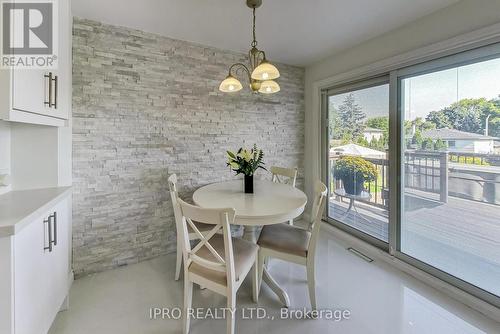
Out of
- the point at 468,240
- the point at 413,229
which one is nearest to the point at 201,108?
the point at 413,229

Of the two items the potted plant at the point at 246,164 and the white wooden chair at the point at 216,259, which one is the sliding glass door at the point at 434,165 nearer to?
the potted plant at the point at 246,164

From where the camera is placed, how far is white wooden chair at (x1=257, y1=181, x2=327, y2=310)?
169cm

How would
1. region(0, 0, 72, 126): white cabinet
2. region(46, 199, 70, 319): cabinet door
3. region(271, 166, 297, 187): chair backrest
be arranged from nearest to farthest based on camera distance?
region(0, 0, 72, 126): white cabinet < region(46, 199, 70, 319): cabinet door < region(271, 166, 297, 187): chair backrest

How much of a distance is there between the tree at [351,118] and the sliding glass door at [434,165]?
0.01 meters

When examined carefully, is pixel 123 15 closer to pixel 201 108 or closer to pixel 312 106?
pixel 201 108

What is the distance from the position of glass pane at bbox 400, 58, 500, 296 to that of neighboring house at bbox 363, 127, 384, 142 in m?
0.32

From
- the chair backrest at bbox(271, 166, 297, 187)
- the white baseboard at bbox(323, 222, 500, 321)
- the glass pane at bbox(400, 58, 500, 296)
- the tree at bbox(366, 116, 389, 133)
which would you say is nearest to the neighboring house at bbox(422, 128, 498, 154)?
the glass pane at bbox(400, 58, 500, 296)

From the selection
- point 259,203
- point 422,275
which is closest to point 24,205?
point 259,203

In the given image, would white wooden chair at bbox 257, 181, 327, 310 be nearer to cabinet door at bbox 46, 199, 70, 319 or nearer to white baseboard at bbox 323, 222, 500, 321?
white baseboard at bbox 323, 222, 500, 321

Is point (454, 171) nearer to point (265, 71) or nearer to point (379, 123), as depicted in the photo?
point (379, 123)

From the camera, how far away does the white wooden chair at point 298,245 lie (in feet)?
5.56

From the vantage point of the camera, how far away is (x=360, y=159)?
2.94 meters

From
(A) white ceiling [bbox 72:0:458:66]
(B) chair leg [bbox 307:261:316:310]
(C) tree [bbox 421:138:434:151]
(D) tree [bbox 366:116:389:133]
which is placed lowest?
(B) chair leg [bbox 307:261:316:310]

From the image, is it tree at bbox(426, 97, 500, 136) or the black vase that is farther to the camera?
the black vase
